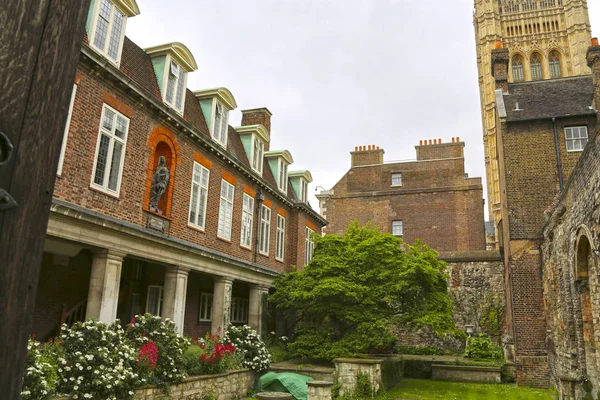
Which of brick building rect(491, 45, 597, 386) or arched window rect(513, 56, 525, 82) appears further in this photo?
arched window rect(513, 56, 525, 82)

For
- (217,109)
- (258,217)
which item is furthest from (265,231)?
(217,109)

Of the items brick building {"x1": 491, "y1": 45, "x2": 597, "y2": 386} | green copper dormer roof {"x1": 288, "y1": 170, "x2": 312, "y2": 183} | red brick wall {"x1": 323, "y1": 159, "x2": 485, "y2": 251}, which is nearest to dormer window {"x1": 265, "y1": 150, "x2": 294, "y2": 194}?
green copper dormer roof {"x1": 288, "y1": 170, "x2": 312, "y2": 183}

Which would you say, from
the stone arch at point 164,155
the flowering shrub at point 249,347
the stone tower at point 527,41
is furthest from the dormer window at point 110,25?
the stone tower at point 527,41

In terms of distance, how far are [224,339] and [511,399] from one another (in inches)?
371

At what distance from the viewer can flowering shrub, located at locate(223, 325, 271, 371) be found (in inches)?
592

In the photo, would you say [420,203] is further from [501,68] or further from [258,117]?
[258,117]

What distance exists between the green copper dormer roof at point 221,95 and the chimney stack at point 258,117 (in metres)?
6.21

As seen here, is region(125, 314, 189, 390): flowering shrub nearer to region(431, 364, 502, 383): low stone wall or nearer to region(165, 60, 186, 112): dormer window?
region(165, 60, 186, 112): dormer window

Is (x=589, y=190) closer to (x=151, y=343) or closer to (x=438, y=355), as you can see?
(x=151, y=343)

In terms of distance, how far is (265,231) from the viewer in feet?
70.9

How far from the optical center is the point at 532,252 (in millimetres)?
19969

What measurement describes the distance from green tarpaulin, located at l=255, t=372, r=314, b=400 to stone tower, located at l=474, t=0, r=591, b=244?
2824 inches

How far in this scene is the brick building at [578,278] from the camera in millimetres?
10188

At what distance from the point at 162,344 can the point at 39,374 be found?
406cm
